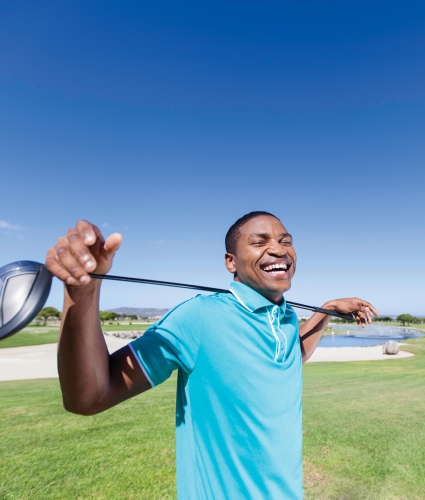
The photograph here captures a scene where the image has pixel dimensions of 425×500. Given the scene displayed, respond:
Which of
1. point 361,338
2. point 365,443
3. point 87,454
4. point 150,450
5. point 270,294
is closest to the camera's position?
point 270,294

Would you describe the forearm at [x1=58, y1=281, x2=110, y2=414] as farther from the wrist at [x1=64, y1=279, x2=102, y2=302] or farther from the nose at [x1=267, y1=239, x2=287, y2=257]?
the nose at [x1=267, y1=239, x2=287, y2=257]

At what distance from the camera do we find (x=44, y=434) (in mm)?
4855

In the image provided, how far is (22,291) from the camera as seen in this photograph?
1.05 meters

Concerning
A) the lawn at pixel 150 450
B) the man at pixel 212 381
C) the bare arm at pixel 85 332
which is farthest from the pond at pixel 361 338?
the bare arm at pixel 85 332

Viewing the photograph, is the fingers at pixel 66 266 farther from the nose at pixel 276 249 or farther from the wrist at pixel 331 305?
the wrist at pixel 331 305

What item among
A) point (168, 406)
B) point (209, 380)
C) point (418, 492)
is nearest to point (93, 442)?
point (168, 406)

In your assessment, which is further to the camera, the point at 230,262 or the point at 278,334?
the point at 230,262

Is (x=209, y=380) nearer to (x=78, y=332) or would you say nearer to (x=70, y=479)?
(x=78, y=332)

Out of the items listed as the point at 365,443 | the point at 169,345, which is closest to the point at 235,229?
the point at 169,345

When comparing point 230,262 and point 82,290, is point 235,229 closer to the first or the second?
point 230,262

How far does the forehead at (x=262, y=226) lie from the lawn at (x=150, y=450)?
108 inches

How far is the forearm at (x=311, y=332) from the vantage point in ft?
8.31

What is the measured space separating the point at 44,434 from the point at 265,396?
472cm

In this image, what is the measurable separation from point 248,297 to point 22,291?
0.94 metres
